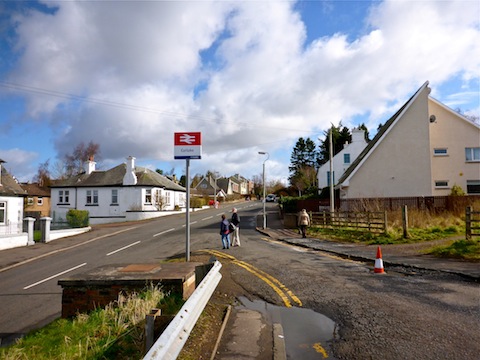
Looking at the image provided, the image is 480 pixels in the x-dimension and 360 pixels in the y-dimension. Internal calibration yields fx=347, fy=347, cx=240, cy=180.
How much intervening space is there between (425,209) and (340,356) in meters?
21.4

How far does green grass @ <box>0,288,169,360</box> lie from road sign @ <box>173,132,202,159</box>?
4412 mm

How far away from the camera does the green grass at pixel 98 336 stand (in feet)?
14.1

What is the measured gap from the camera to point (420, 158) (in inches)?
1024

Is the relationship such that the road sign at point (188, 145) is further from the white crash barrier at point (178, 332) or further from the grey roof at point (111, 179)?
the grey roof at point (111, 179)

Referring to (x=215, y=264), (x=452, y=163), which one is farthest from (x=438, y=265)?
(x=452, y=163)

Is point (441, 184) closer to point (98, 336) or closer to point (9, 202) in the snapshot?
point (98, 336)

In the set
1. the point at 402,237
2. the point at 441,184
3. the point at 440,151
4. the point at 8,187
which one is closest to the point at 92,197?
the point at 8,187

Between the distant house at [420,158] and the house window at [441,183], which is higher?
the distant house at [420,158]

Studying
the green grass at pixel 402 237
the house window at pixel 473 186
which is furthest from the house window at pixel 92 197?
the house window at pixel 473 186

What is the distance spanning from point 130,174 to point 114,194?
3.14m

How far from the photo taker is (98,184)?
138 feet

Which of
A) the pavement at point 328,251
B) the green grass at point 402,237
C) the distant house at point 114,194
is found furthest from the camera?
the distant house at point 114,194

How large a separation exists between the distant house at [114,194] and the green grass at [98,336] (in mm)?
35081

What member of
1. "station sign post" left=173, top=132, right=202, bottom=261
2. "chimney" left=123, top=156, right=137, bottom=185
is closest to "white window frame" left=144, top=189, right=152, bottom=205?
"chimney" left=123, top=156, right=137, bottom=185
